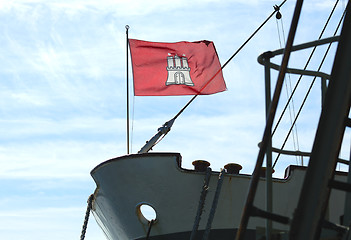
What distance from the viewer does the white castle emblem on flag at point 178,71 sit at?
11.3 m

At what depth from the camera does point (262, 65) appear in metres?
4.70

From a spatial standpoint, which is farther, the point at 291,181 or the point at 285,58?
the point at 291,181

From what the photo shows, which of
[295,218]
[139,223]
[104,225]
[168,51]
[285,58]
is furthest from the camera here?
[168,51]

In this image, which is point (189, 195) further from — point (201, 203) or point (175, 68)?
point (175, 68)

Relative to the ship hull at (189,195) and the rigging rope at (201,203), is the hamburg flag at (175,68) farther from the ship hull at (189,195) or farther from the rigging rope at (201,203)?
the rigging rope at (201,203)

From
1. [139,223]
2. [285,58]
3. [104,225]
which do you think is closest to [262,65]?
[285,58]

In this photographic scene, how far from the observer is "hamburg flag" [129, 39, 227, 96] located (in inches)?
443

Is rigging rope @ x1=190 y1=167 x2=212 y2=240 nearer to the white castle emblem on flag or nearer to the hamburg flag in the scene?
the hamburg flag

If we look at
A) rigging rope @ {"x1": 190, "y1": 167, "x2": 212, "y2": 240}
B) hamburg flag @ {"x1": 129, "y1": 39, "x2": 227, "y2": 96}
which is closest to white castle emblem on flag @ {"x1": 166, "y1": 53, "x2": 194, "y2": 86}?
hamburg flag @ {"x1": 129, "y1": 39, "x2": 227, "y2": 96}

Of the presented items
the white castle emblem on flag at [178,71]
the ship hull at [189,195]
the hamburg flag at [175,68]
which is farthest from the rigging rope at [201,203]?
the white castle emblem on flag at [178,71]

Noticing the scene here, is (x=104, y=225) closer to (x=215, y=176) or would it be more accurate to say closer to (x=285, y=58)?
(x=215, y=176)

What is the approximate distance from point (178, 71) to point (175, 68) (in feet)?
0.29

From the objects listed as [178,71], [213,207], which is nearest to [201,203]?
[213,207]

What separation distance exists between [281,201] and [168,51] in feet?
15.6
